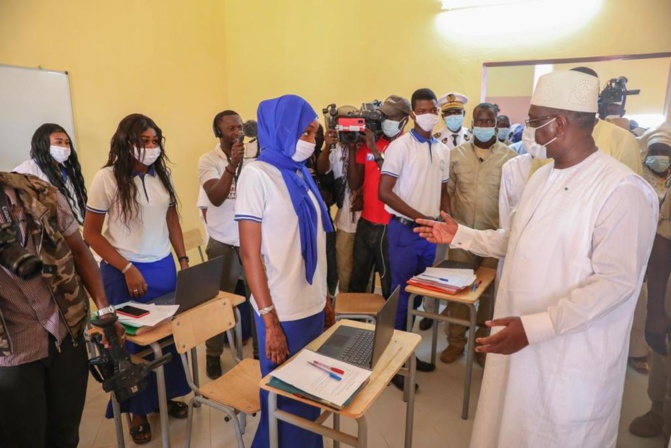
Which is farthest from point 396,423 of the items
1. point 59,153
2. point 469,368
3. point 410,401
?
point 59,153

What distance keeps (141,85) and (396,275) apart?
293 centimetres

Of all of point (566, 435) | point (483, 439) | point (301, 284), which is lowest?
point (483, 439)

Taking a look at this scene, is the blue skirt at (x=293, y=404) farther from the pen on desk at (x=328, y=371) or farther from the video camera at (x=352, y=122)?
the video camera at (x=352, y=122)

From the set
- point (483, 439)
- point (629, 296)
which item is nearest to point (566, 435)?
point (483, 439)

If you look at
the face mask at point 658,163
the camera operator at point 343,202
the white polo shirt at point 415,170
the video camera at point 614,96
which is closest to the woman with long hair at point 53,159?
the camera operator at point 343,202

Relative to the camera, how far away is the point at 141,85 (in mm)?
3814

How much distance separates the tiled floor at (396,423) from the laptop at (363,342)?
35.3 inches

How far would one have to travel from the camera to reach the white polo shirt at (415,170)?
2604 millimetres

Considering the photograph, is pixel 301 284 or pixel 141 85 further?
pixel 141 85

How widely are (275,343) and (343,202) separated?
6.06 ft

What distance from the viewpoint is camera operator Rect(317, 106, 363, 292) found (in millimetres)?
3080

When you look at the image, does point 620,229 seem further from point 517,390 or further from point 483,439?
point 483,439

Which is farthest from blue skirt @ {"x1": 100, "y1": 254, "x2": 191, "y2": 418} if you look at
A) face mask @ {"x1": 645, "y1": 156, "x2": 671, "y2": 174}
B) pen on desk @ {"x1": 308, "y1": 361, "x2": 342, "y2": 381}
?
face mask @ {"x1": 645, "y1": 156, "x2": 671, "y2": 174}

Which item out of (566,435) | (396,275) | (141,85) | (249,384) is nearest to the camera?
(566,435)
